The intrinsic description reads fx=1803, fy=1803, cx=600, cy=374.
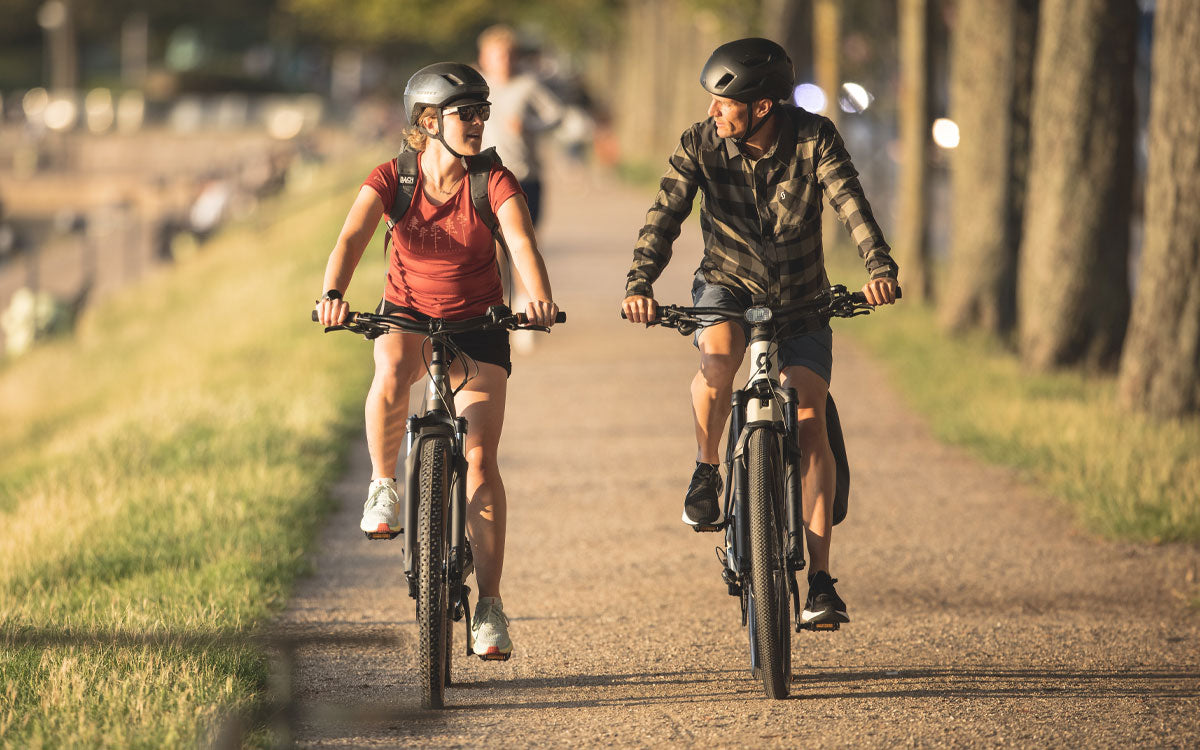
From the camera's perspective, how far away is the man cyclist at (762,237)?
5.27 metres

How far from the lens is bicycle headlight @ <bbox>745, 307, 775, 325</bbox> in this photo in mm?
5211

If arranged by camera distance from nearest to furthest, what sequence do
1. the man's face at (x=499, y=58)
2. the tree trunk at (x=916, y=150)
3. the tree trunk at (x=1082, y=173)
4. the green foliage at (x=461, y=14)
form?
the tree trunk at (x=1082, y=173)
the man's face at (x=499, y=58)
the tree trunk at (x=916, y=150)
the green foliage at (x=461, y=14)

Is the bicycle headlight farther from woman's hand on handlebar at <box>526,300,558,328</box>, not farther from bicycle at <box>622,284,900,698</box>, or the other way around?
woman's hand on handlebar at <box>526,300,558,328</box>

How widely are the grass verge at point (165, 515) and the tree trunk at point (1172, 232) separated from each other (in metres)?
4.42

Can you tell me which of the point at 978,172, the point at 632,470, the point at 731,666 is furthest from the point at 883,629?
the point at 978,172

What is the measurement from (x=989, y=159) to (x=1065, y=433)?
4.25m

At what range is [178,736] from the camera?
15.2 ft

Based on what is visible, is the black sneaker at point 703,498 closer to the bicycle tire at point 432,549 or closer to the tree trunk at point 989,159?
the bicycle tire at point 432,549

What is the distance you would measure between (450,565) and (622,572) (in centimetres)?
220

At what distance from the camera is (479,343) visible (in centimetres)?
534

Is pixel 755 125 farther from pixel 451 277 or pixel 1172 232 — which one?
pixel 1172 232

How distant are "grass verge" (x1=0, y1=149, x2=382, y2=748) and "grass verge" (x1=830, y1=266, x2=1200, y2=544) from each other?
3534 millimetres

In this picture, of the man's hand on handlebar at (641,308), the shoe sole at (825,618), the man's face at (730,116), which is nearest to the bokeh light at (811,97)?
the man's face at (730,116)

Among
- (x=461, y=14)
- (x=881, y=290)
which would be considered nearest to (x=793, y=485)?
(x=881, y=290)
